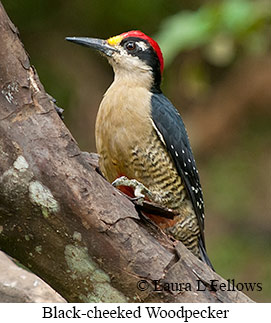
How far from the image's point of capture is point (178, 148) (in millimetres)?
4051

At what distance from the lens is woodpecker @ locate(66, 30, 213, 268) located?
152 inches

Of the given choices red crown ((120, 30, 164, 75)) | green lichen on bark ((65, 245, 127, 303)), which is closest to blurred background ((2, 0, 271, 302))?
red crown ((120, 30, 164, 75))

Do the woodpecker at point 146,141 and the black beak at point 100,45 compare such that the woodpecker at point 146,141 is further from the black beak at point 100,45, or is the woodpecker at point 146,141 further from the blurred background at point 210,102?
the blurred background at point 210,102

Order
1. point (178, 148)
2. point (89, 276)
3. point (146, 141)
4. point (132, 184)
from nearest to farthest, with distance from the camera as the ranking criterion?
point (89, 276)
point (132, 184)
point (146, 141)
point (178, 148)

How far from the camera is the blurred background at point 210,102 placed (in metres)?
7.77

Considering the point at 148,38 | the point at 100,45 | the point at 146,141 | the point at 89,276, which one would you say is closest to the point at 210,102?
the point at 148,38

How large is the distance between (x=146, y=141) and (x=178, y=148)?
0.28 m

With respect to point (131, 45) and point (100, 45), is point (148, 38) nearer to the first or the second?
point (131, 45)

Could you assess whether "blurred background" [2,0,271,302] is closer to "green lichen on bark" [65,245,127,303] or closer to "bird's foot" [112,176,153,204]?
"bird's foot" [112,176,153,204]

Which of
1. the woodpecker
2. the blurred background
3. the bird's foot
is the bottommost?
the bird's foot

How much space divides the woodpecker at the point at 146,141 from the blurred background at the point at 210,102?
3240 mm

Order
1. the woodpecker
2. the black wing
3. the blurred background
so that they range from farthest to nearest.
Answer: the blurred background < the black wing < the woodpecker

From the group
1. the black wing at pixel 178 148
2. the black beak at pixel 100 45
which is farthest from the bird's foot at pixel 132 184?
the black beak at pixel 100 45
